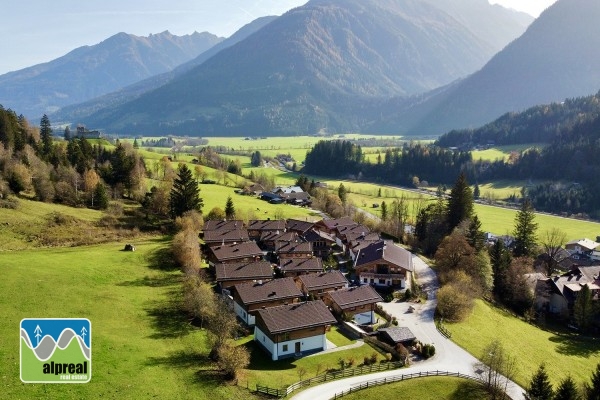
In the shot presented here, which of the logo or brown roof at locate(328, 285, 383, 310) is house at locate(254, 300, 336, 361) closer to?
brown roof at locate(328, 285, 383, 310)

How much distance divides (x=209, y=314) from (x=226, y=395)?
12992 mm

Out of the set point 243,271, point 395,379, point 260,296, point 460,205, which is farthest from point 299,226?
point 395,379

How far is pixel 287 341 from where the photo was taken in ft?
176

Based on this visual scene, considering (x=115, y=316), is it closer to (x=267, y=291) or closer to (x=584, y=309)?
(x=267, y=291)

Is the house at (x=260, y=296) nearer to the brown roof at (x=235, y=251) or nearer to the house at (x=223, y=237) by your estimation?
the brown roof at (x=235, y=251)

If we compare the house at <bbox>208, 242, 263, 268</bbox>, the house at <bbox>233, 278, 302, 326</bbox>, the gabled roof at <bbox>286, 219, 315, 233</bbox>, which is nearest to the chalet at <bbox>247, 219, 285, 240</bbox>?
the gabled roof at <bbox>286, 219, 315, 233</bbox>

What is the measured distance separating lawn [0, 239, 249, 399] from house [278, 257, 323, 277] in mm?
18983

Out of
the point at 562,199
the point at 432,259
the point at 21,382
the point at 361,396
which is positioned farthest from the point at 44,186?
the point at 562,199

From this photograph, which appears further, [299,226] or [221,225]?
[299,226]

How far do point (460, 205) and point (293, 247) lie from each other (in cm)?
5047

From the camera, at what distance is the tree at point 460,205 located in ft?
374

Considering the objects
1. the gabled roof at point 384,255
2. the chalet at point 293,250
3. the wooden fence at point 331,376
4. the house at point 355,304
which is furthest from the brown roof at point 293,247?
the wooden fence at point 331,376

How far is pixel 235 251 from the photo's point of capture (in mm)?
80688

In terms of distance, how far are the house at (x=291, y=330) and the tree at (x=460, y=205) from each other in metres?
68.6
